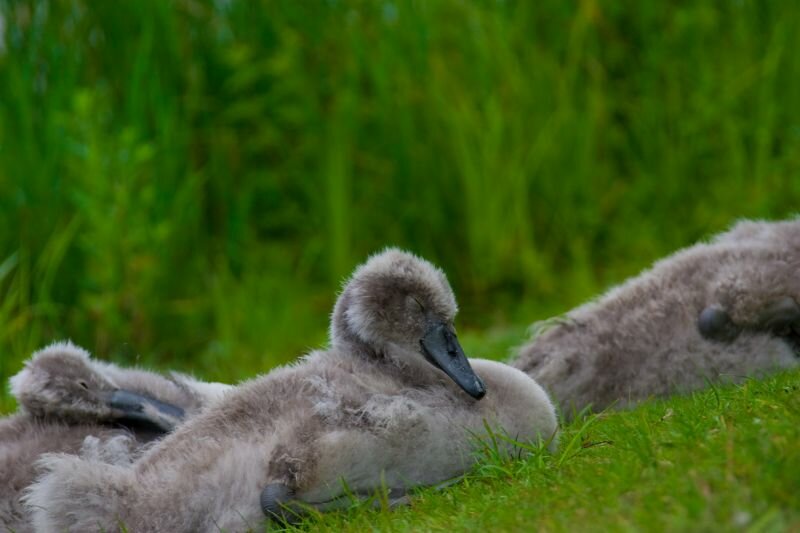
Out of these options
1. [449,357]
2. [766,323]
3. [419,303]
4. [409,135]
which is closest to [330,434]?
[449,357]

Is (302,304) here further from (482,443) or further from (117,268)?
(482,443)

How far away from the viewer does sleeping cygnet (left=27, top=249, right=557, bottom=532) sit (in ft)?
13.1

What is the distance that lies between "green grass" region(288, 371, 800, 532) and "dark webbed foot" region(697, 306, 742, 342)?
825mm

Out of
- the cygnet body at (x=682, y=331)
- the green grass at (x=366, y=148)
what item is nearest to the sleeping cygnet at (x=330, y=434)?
the cygnet body at (x=682, y=331)

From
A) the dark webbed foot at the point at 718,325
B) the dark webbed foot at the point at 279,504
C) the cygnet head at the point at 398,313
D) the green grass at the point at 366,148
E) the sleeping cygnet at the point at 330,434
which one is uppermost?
the green grass at the point at 366,148

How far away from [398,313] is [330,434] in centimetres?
68

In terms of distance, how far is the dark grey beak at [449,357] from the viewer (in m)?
4.23

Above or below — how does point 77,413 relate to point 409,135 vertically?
below

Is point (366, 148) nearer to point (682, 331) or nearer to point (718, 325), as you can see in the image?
point (682, 331)

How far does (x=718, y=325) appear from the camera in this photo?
5.53 m

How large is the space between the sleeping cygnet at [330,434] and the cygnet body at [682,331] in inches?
42.1

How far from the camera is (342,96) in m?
10.3

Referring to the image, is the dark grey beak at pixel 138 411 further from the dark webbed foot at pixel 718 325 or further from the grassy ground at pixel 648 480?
the dark webbed foot at pixel 718 325

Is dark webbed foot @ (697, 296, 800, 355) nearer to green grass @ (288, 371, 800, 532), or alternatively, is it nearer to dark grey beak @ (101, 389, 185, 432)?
green grass @ (288, 371, 800, 532)
